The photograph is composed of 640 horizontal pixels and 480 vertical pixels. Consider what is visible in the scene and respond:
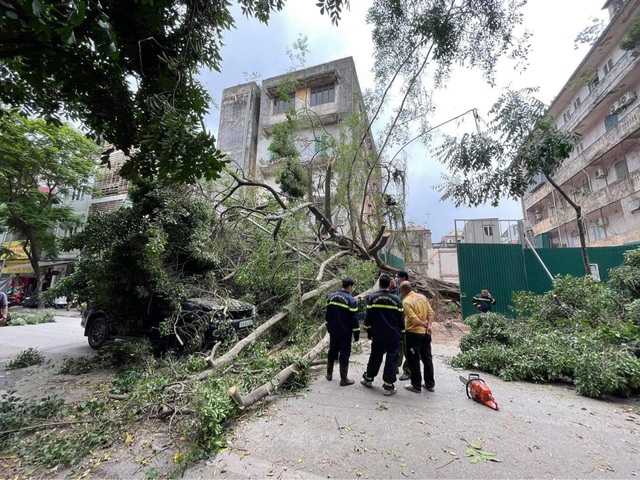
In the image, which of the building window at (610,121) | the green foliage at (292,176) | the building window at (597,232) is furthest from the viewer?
the building window at (597,232)

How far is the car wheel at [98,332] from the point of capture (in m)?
6.82

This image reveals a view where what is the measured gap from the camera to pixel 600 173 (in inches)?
705

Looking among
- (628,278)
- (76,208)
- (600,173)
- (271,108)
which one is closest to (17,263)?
(76,208)

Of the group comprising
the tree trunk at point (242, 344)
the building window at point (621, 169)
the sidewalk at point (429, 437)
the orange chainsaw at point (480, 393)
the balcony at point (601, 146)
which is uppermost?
the balcony at point (601, 146)

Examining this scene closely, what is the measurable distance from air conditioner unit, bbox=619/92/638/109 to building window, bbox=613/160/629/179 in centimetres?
304

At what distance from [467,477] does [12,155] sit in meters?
21.3

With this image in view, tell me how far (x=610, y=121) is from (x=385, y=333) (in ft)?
73.3

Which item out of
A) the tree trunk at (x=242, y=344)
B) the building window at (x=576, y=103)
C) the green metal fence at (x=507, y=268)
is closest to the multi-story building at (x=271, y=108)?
the green metal fence at (x=507, y=268)

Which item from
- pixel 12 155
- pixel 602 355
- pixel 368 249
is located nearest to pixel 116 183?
pixel 12 155

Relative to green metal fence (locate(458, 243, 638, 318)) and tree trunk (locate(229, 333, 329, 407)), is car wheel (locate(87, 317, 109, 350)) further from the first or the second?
green metal fence (locate(458, 243, 638, 318))

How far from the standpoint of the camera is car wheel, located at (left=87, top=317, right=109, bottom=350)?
6.82 meters

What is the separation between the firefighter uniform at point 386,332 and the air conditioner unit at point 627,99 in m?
20.8

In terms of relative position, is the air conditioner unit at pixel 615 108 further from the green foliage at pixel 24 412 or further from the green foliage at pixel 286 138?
the green foliage at pixel 24 412

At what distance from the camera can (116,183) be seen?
2292 centimetres
